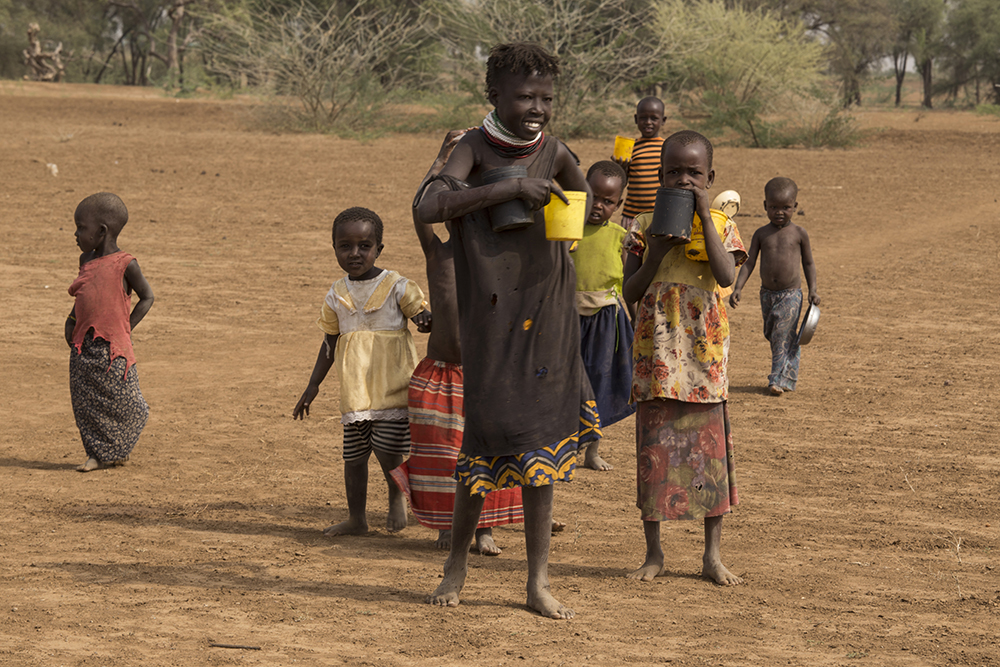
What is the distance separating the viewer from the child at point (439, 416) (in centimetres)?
407

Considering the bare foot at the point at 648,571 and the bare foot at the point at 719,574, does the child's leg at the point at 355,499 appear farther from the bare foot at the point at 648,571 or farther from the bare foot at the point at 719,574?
the bare foot at the point at 719,574

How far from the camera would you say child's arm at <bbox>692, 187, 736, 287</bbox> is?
3559 millimetres

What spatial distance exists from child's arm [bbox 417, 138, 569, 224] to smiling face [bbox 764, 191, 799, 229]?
4246 millimetres

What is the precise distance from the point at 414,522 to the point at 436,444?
2.52 feet

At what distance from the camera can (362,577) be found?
3.90m

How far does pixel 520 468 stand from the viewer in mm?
3393

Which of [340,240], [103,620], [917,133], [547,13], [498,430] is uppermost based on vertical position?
[547,13]

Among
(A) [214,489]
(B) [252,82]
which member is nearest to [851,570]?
(A) [214,489]

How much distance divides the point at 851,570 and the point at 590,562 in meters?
0.98

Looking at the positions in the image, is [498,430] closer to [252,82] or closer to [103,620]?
[103,620]

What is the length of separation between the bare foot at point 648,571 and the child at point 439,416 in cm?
51

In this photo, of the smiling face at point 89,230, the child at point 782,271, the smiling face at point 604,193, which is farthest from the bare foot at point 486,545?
the child at point 782,271

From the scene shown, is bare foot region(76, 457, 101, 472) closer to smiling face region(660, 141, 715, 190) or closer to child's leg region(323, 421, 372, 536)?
child's leg region(323, 421, 372, 536)

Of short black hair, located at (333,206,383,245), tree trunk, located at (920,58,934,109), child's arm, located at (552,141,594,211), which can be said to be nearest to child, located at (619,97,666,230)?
short black hair, located at (333,206,383,245)
